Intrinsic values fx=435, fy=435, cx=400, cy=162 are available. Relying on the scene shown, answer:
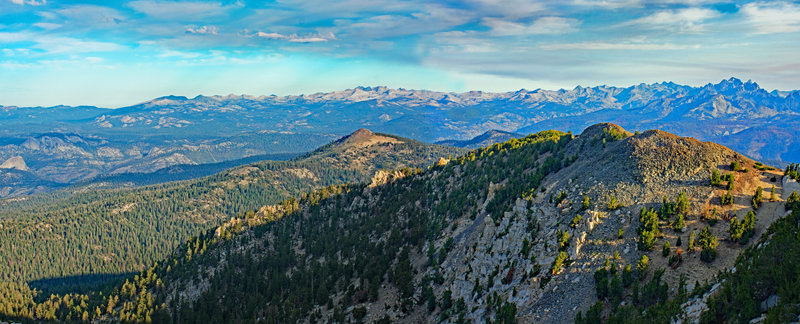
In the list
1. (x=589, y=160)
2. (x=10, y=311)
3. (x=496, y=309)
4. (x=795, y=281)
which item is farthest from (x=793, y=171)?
(x=10, y=311)

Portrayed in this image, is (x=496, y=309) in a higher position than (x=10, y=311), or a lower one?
higher

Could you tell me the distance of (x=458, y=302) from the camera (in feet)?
246

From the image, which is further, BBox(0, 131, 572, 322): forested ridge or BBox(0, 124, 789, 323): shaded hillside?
BBox(0, 131, 572, 322): forested ridge

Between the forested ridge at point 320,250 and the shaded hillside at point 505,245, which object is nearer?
the shaded hillside at point 505,245

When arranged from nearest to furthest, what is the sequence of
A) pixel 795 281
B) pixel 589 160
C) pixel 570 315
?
pixel 795 281 < pixel 570 315 < pixel 589 160

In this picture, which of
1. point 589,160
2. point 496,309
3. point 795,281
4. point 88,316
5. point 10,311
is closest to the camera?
point 795,281

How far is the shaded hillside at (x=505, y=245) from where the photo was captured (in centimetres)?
5428

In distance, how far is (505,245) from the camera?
7731 cm

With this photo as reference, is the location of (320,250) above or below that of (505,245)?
below

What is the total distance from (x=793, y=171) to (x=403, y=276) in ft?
228

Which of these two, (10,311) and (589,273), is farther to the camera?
(10,311)

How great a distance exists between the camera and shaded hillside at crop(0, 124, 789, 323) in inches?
2137

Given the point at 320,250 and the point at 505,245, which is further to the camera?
the point at 320,250

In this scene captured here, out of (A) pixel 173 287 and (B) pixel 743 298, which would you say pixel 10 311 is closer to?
(A) pixel 173 287
